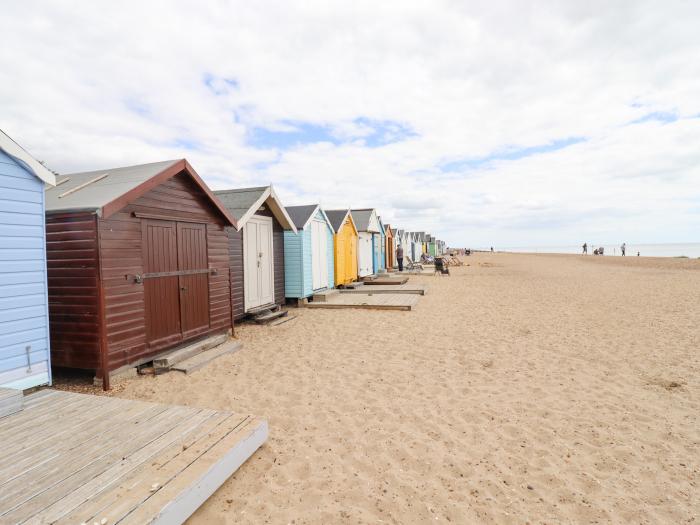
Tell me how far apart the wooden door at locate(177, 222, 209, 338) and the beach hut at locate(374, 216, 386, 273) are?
58.9 feet

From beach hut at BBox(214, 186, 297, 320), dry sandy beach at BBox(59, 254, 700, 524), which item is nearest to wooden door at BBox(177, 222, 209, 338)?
dry sandy beach at BBox(59, 254, 700, 524)

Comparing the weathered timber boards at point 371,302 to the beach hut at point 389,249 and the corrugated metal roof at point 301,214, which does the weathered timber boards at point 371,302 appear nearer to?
the corrugated metal roof at point 301,214

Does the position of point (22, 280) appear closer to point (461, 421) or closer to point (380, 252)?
point (461, 421)

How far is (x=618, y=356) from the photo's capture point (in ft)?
23.4

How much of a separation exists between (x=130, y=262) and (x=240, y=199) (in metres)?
4.29

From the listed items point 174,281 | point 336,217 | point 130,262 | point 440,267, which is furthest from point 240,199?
point 440,267

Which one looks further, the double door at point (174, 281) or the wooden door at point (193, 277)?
the wooden door at point (193, 277)

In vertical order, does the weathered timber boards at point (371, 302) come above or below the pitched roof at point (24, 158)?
below

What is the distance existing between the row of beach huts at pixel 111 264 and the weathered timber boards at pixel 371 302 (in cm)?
345

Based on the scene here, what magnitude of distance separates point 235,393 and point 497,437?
359 cm

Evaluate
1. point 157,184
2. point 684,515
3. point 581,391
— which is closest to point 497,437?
point 684,515

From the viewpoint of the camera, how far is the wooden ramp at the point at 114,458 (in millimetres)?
2561

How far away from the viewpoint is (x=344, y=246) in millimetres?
17562

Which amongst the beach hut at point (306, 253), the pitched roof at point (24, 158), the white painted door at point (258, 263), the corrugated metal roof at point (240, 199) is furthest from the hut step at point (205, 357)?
the beach hut at point (306, 253)
